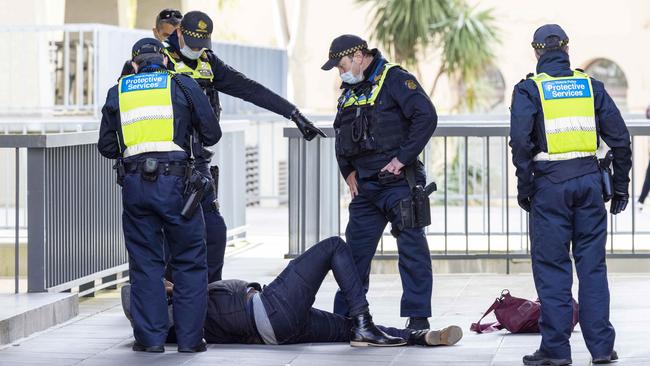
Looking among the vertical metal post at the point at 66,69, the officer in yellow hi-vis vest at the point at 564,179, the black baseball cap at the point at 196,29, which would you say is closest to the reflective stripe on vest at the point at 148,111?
the black baseball cap at the point at 196,29

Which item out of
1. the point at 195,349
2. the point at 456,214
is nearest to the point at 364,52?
the point at 195,349

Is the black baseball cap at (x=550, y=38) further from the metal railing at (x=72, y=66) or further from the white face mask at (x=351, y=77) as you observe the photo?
the metal railing at (x=72, y=66)

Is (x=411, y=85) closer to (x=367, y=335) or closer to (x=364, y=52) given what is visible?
(x=364, y=52)

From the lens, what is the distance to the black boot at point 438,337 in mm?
8414

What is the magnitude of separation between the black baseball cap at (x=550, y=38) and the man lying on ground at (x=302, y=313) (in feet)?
5.18

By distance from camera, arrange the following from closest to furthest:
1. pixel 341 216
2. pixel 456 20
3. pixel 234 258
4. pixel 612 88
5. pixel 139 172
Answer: pixel 139 172
pixel 341 216
pixel 234 258
pixel 456 20
pixel 612 88

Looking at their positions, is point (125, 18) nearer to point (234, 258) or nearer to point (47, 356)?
point (234, 258)

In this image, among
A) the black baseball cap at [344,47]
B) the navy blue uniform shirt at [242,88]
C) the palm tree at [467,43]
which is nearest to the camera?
the black baseball cap at [344,47]

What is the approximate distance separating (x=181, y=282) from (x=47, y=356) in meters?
0.86

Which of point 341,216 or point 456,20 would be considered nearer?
point 341,216

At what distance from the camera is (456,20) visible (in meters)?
32.2

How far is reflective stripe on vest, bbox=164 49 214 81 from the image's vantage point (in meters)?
9.17

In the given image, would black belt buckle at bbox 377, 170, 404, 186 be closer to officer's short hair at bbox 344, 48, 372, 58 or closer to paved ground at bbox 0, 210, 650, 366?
officer's short hair at bbox 344, 48, 372, 58

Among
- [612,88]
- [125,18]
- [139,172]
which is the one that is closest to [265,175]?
[125,18]
